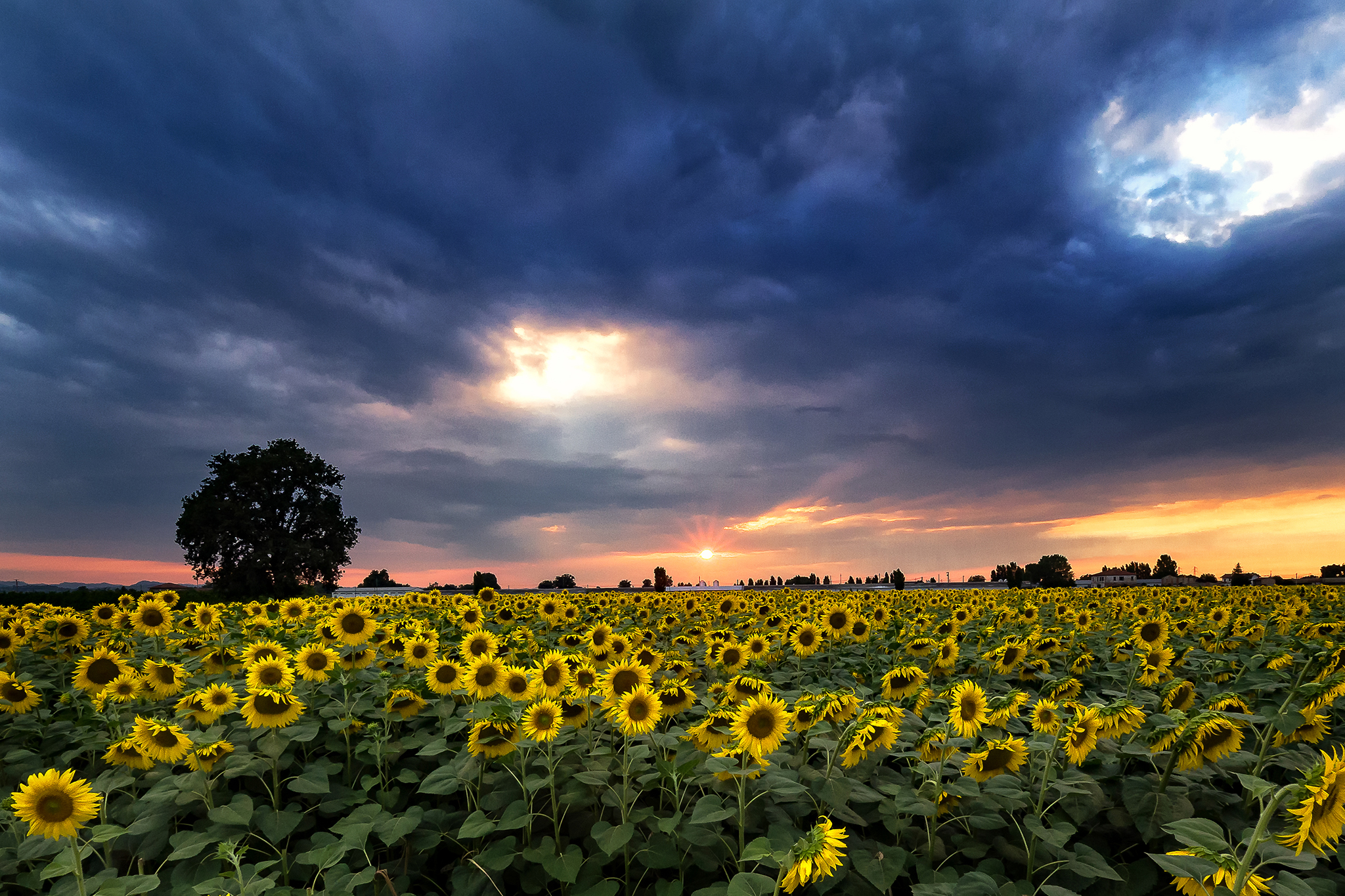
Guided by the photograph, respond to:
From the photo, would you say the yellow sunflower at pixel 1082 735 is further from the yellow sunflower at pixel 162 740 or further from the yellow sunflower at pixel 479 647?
the yellow sunflower at pixel 162 740

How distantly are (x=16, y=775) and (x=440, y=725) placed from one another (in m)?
4.98

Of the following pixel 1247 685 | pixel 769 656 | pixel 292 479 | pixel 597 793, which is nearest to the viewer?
pixel 597 793

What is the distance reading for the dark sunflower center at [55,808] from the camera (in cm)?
434

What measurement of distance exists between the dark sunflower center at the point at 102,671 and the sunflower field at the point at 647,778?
0.03 m

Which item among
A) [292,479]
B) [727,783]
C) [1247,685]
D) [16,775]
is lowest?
[16,775]

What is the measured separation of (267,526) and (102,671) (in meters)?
50.7

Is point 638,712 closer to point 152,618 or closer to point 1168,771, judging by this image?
point 1168,771

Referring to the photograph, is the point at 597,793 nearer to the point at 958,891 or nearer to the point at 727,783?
the point at 727,783

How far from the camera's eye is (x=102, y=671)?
7.50m

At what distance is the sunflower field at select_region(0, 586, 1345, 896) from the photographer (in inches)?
161

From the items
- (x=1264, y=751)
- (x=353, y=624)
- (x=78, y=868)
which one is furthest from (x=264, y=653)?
(x=1264, y=751)

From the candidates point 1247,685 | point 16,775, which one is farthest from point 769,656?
point 16,775

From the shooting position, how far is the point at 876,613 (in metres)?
12.6

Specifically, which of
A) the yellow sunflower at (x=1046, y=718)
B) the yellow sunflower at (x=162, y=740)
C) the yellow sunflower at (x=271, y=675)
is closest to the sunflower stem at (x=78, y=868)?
the yellow sunflower at (x=162, y=740)
